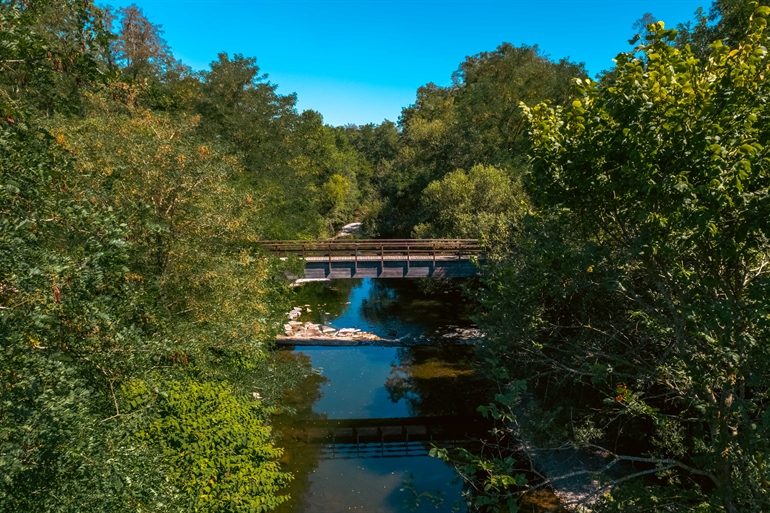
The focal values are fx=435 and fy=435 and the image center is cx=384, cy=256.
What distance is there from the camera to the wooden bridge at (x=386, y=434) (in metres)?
16.0

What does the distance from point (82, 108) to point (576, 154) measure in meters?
28.7

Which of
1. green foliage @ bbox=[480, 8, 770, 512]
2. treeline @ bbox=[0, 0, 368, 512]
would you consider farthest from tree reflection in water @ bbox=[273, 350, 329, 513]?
green foliage @ bbox=[480, 8, 770, 512]

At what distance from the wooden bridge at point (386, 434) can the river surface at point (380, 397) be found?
0.07m

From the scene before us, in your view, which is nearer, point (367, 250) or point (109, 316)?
point (109, 316)

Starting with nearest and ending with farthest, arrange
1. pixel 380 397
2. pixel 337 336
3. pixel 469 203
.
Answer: pixel 380 397 < pixel 337 336 < pixel 469 203

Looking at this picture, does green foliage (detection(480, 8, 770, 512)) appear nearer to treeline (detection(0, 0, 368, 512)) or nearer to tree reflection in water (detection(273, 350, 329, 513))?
treeline (detection(0, 0, 368, 512))

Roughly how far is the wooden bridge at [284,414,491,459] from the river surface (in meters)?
0.07

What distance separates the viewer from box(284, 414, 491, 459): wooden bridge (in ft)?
52.5

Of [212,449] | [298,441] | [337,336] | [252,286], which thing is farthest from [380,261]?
[212,449]

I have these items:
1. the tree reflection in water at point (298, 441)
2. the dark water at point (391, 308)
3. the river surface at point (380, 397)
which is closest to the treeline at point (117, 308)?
the tree reflection in water at point (298, 441)

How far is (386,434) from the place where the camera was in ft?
55.4

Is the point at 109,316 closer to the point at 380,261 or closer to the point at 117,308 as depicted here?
the point at 117,308

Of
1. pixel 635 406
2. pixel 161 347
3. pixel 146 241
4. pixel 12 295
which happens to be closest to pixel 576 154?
pixel 635 406

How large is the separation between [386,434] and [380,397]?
2660 millimetres
